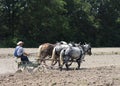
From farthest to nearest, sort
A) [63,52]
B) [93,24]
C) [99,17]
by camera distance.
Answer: [99,17]
[93,24]
[63,52]

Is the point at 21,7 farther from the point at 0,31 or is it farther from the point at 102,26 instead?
the point at 102,26

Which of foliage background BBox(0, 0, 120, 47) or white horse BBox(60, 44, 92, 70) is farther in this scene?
foliage background BBox(0, 0, 120, 47)

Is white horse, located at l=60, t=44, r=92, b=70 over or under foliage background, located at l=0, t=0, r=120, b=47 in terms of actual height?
under

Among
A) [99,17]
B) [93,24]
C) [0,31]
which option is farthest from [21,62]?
[99,17]

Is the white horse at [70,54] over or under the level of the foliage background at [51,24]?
under

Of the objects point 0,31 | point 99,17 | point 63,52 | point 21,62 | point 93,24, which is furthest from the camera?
point 99,17

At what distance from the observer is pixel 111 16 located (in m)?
68.6

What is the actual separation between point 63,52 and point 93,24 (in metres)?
43.4

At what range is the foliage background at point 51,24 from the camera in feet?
179

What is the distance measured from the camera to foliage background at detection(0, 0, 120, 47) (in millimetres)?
54531

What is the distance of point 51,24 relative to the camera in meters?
55.9

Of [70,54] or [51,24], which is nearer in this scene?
[70,54]

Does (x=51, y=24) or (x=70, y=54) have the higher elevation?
(x=51, y=24)

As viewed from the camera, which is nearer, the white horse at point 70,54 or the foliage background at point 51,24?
the white horse at point 70,54
